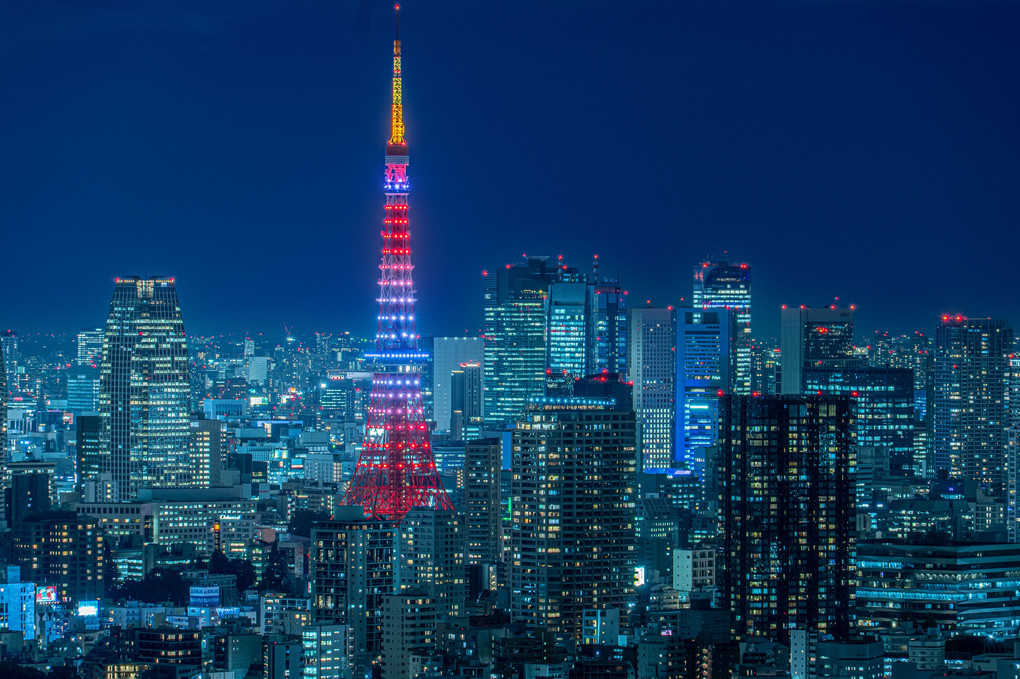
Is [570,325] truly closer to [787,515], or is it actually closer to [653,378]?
[653,378]

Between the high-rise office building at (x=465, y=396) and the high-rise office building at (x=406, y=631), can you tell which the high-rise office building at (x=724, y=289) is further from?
the high-rise office building at (x=406, y=631)

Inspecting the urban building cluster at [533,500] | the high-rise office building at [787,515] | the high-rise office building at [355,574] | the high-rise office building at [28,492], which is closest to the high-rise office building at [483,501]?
the urban building cluster at [533,500]

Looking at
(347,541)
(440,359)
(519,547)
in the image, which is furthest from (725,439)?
(440,359)

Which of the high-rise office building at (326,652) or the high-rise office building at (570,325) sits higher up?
the high-rise office building at (570,325)

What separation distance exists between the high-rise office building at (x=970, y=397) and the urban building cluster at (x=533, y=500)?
7cm

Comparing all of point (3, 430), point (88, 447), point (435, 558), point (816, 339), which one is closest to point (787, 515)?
point (435, 558)

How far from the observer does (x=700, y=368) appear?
2120 inches

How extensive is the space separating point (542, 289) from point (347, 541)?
24467mm

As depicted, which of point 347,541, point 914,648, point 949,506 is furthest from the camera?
point 949,506

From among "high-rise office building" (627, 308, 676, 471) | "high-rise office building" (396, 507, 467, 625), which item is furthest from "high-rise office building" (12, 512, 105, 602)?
"high-rise office building" (627, 308, 676, 471)

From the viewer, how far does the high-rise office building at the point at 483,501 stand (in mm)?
34031

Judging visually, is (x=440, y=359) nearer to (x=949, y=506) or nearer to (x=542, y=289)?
(x=542, y=289)

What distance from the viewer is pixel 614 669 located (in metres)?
26.8

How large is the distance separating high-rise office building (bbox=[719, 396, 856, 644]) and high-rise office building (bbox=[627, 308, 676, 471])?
13077mm
